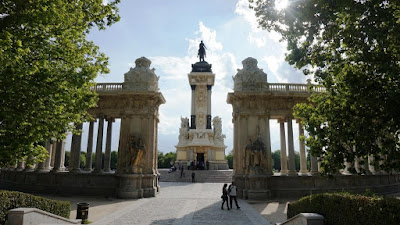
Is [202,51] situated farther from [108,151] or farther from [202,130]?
[108,151]

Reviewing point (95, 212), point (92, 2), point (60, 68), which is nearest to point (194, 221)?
point (95, 212)

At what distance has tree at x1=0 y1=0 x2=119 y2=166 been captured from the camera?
364 inches

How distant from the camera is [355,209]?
734cm

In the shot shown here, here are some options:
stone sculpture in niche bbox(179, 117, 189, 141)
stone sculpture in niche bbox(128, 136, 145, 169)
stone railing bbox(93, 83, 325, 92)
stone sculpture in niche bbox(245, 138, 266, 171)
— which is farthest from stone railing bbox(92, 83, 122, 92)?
A: stone sculpture in niche bbox(179, 117, 189, 141)

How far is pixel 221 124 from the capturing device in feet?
159

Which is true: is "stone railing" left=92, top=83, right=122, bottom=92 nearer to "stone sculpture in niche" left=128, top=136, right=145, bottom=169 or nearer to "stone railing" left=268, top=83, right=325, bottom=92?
"stone sculpture in niche" left=128, top=136, right=145, bottom=169

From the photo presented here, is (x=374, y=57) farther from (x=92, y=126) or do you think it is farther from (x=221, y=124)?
(x=221, y=124)

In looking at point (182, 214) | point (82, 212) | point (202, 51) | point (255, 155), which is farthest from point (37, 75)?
point (202, 51)

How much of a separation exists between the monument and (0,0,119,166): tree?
32.3 meters

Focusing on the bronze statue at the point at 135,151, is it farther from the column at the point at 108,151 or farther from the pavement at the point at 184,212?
the column at the point at 108,151

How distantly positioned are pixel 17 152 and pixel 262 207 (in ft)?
44.8

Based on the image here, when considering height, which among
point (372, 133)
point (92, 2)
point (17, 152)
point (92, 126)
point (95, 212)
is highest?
point (92, 2)

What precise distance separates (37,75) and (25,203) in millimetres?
4349

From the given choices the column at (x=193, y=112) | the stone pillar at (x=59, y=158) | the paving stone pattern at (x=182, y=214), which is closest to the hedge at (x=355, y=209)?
the paving stone pattern at (x=182, y=214)
